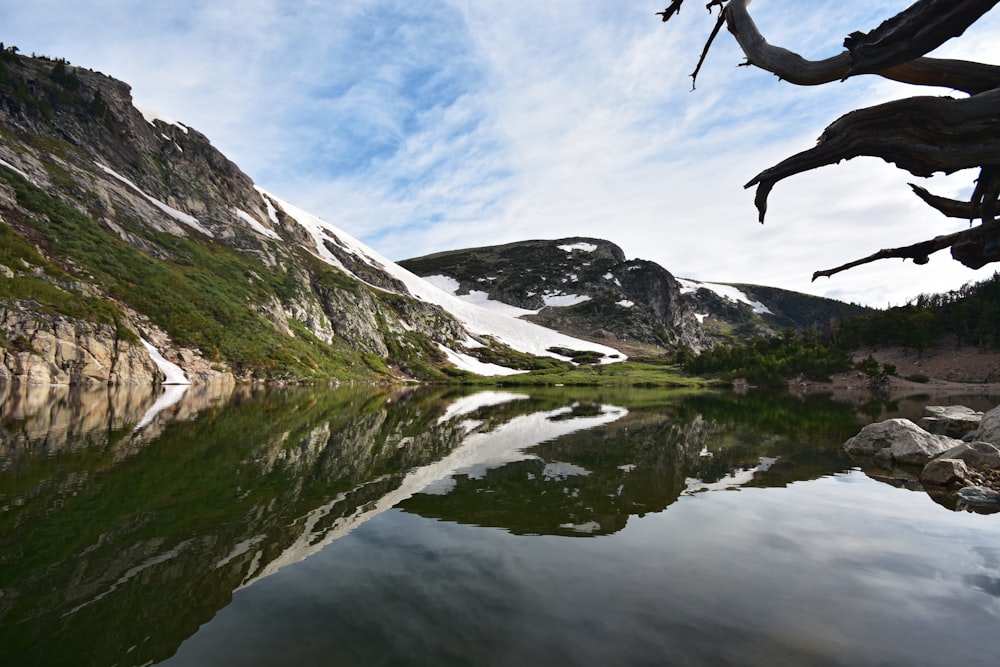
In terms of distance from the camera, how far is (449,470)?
1738 cm

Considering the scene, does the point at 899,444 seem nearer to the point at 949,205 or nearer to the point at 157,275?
the point at 949,205

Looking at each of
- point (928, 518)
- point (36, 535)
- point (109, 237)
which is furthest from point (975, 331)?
point (109, 237)

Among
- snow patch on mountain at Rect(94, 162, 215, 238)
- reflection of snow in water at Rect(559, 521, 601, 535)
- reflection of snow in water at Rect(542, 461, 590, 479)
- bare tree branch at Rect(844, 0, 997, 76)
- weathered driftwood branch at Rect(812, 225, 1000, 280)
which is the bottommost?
reflection of snow in water at Rect(542, 461, 590, 479)

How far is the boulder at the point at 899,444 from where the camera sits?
19.1 meters

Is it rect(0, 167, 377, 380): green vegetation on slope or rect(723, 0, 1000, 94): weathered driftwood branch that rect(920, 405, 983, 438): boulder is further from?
rect(0, 167, 377, 380): green vegetation on slope

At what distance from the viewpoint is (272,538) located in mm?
9602

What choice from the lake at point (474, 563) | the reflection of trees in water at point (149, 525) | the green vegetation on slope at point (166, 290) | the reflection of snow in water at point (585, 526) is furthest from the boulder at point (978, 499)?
the green vegetation on slope at point (166, 290)

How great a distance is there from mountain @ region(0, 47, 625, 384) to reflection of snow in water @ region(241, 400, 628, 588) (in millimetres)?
51077

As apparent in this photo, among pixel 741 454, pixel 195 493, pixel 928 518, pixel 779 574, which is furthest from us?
pixel 741 454

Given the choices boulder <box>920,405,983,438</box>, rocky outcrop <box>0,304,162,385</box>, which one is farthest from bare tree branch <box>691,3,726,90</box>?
rocky outcrop <box>0,304,162,385</box>

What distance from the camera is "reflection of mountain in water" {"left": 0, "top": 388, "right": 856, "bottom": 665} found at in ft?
21.5

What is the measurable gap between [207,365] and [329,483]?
6627 cm

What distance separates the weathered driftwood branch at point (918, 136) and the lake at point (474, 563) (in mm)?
5549

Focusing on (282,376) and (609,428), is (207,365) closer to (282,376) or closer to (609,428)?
(282,376)
